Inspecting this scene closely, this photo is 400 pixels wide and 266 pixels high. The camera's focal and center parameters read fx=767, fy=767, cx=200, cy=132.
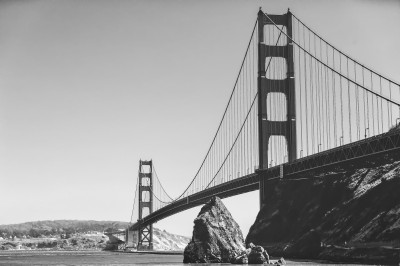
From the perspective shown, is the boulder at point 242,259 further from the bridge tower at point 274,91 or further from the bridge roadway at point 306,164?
the bridge tower at point 274,91

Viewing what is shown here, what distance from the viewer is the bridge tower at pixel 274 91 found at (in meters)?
94.0

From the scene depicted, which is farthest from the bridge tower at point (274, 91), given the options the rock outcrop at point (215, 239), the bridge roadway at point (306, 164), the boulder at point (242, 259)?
the boulder at point (242, 259)

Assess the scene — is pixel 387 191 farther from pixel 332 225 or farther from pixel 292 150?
pixel 292 150

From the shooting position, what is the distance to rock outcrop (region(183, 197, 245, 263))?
221 ft

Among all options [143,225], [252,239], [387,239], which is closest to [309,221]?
[252,239]

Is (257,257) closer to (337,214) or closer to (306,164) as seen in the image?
(337,214)

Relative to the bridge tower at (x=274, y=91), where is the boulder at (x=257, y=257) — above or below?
below

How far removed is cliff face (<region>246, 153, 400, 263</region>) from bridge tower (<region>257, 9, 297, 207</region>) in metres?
3.87

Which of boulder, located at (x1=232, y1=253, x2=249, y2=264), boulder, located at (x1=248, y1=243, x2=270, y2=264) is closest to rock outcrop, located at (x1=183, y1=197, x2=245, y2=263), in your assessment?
boulder, located at (x1=232, y1=253, x2=249, y2=264)

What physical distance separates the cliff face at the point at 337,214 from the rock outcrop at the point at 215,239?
10.3 m

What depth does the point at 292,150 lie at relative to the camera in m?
93.1

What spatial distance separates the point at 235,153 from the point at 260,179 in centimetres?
1040

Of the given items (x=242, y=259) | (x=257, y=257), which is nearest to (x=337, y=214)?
(x=242, y=259)

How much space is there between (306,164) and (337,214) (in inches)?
319
